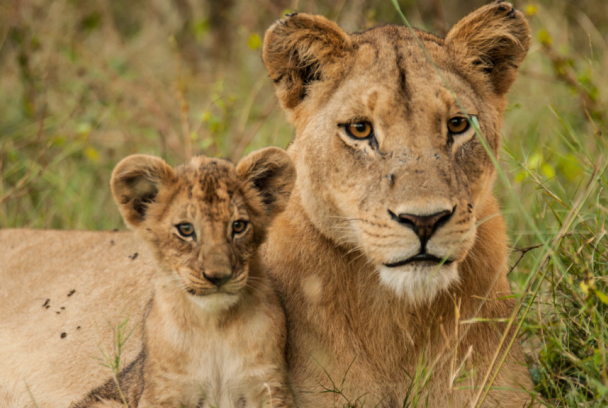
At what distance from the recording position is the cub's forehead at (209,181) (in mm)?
2727

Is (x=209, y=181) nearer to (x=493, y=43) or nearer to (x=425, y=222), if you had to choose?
(x=425, y=222)

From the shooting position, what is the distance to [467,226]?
8.95 ft

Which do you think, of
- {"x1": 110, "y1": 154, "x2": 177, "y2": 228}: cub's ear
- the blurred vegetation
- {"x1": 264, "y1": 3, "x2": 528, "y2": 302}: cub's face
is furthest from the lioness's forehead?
{"x1": 110, "y1": 154, "x2": 177, "y2": 228}: cub's ear

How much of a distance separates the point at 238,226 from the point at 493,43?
143cm

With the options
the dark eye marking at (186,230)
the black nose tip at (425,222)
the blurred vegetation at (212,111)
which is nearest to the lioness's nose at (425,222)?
the black nose tip at (425,222)

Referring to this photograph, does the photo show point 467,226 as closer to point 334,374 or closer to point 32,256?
point 334,374

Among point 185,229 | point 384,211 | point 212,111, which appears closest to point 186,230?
point 185,229

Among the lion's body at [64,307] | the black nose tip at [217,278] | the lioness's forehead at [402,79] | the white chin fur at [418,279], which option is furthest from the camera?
the lion's body at [64,307]

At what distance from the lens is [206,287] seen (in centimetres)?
258

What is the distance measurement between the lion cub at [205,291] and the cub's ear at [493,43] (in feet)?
3.11

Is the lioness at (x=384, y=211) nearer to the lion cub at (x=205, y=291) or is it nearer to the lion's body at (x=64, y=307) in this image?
the lion cub at (x=205, y=291)

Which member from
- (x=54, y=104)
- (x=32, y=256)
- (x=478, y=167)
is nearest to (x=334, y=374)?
(x=478, y=167)

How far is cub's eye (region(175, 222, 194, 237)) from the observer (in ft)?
8.84

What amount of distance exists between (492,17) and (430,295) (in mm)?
1262
